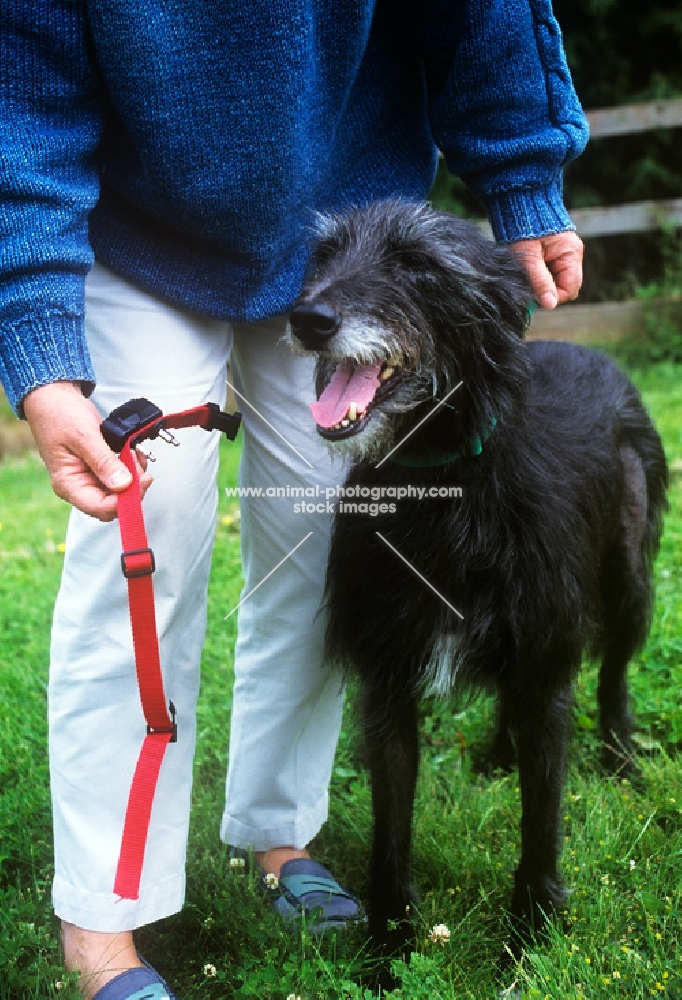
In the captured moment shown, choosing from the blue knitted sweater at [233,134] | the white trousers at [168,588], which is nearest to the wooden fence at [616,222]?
the blue knitted sweater at [233,134]

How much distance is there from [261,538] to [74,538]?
50 cm

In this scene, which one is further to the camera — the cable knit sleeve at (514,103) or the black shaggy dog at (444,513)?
the cable knit sleeve at (514,103)

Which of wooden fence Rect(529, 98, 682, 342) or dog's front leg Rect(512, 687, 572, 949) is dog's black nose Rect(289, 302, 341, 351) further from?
wooden fence Rect(529, 98, 682, 342)

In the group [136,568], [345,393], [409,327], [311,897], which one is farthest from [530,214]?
[311,897]

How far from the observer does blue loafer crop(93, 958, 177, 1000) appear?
197cm

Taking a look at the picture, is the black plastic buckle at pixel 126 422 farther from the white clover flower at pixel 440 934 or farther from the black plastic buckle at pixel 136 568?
the white clover flower at pixel 440 934

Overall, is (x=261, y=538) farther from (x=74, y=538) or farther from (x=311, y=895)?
(x=311, y=895)

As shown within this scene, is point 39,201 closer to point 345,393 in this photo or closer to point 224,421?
point 224,421

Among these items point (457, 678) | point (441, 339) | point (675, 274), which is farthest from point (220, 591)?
point (675, 274)

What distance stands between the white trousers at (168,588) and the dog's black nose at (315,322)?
0.91 feet

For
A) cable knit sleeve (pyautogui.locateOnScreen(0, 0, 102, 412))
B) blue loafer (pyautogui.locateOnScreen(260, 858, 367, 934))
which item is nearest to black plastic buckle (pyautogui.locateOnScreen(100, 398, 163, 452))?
cable knit sleeve (pyautogui.locateOnScreen(0, 0, 102, 412))

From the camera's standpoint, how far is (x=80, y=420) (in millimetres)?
1634

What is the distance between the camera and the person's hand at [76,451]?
1610 mm

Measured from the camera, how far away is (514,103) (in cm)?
214
